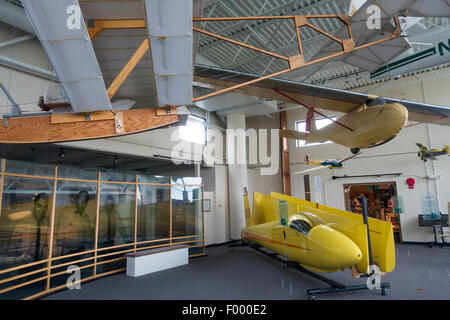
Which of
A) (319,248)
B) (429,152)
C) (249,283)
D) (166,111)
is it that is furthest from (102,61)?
(429,152)

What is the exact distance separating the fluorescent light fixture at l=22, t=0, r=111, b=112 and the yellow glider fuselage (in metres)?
4.29

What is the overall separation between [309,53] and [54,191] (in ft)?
27.1

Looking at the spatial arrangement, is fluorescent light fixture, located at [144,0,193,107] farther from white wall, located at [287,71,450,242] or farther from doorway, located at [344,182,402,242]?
doorway, located at [344,182,402,242]

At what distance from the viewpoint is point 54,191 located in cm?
575

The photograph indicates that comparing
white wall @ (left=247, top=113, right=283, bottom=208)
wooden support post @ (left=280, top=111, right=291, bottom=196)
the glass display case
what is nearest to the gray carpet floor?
the glass display case

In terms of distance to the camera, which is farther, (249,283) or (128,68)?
(249,283)

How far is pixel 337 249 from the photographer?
467 centimetres

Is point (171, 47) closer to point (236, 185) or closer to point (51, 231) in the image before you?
point (51, 231)

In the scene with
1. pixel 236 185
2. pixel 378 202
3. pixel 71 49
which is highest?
pixel 71 49

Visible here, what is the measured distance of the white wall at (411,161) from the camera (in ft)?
32.7

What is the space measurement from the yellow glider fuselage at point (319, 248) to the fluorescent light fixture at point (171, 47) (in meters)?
3.66

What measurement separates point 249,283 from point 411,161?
8.79m

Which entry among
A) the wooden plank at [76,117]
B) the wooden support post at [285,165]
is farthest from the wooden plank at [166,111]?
the wooden support post at [285,165]

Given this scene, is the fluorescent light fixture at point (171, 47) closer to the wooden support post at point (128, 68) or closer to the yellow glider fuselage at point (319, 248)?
the wooden support post at point (128, 68)
